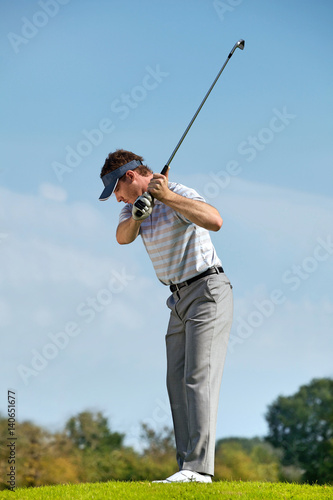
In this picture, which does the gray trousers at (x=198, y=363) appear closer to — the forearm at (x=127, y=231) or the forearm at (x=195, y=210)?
the forearm at (x=195, y=210)

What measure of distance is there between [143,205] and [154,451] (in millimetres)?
13698

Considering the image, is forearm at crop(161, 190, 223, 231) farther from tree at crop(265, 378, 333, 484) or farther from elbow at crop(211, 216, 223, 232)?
tree at crop(265, 378, 333, 484)

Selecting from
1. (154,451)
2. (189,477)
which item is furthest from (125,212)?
(154,451)

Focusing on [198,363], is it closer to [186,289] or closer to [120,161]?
[186,289]

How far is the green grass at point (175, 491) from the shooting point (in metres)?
4.13

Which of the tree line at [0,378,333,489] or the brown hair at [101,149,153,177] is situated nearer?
the brown hair at [101,149,153,177]

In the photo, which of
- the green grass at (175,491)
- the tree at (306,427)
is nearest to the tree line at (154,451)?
the tree at (306,427)

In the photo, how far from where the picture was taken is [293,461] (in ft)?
73.4

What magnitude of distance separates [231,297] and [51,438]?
1291 cm

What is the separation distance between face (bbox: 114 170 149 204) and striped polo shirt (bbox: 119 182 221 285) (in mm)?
216

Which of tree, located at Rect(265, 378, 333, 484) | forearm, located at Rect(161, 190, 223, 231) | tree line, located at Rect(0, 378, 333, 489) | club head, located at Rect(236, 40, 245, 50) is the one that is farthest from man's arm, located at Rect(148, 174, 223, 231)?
tree, located at Rect(265, 378, 333, 484)

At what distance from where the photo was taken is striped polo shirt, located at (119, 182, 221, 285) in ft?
14.9

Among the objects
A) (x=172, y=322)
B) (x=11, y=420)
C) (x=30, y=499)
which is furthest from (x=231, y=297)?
(x=11, y=420)

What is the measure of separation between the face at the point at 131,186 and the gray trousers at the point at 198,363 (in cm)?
93
